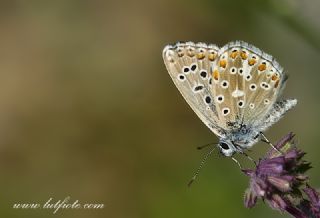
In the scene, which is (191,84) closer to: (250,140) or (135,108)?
(250,140)

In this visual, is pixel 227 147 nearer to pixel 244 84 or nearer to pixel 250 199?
pixel 244 84

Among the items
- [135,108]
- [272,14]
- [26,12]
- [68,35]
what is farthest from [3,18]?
[272,14]

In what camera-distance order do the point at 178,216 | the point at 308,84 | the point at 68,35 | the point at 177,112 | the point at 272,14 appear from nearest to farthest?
the point at 272,14, the point at 178,216, the point at 308,84, the point at 177,112, the point at 68,35

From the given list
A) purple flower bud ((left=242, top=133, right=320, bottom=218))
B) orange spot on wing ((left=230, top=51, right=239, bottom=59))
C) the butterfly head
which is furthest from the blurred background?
purple flower bud ((left=242, top=133, right=320, bottom=218))

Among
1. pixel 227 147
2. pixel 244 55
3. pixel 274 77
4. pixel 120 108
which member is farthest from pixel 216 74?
pixel 120 108

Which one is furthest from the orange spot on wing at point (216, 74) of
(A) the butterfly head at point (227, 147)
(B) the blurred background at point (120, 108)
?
(B) the blurred background at point (120, 108)

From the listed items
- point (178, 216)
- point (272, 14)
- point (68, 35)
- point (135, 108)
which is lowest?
point (178, 216)

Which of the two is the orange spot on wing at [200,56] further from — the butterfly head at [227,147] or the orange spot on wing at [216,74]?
the butterfly head at [227,147]

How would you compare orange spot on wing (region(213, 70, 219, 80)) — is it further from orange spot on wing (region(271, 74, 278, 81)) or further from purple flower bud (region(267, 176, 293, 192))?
purple flower bud (region(267, 176, 293, 192))
